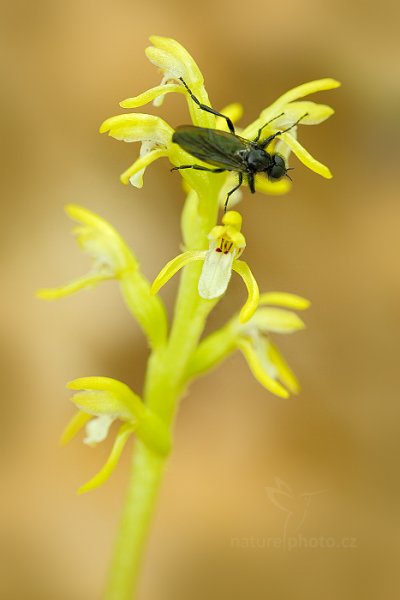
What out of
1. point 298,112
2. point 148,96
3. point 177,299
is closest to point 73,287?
point 177,299

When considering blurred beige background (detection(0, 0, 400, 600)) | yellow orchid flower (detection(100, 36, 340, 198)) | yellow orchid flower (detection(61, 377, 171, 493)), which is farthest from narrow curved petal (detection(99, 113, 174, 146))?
blurred beige background (detection(0, 0, 400, 600))

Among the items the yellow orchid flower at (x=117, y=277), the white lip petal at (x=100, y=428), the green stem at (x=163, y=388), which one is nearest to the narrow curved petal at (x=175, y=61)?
the green stem at (x=163, y=388)

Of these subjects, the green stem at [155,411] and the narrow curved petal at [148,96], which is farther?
the green stem at [155,411]

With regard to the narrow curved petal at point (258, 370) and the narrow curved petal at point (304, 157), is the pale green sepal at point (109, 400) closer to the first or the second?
the narrow curved petal at point (258, 370)

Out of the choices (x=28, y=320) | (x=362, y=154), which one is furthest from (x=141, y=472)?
(x=362, y=154)

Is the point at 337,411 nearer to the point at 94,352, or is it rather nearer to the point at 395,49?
the point at 94,352

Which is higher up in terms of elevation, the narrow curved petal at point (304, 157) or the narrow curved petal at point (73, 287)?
the narrow curved petal at point (304, 157)

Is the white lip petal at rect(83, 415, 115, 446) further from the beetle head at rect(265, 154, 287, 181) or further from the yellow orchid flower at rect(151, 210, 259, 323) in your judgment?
the beetle head at rect(265, 154, 287, 181)

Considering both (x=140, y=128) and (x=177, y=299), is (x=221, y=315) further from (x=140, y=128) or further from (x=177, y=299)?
(x=140, y=128)
